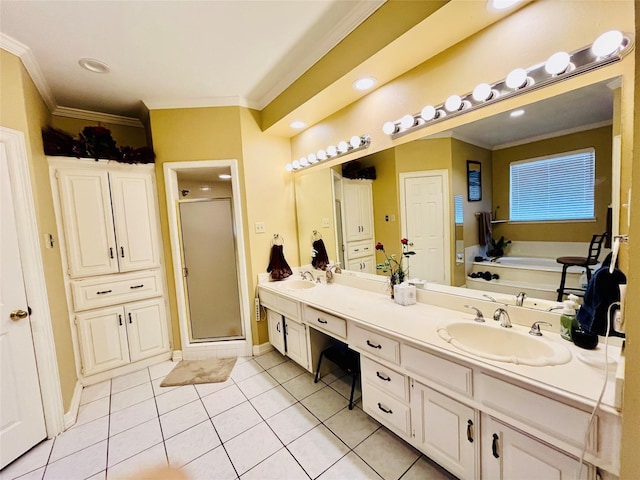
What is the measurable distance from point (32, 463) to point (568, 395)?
283 cm

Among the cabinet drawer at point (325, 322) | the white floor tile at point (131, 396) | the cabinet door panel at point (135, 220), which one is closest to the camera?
the cabinet drawer at point (325, 322)

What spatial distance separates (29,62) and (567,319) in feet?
11.7

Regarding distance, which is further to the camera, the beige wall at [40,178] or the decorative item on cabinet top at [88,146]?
the decorative item on cabinet top at [88,146]

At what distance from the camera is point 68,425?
1.91 m

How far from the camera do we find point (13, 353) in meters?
1.66

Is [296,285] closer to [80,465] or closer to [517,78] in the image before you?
[80,465]

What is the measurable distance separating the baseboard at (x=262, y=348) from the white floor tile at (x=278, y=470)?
4.27ft

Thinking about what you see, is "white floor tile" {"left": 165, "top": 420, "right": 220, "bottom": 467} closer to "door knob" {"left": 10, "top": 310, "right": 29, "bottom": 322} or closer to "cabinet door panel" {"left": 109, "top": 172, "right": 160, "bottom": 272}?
"door knob" {"left": 10, "top": 310, "right": 29, "bottom": 322}

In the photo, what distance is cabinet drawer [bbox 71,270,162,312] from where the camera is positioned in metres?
2.36

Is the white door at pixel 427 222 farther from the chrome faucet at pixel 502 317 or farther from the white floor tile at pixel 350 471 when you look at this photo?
the white floor tile at pixel 350 471

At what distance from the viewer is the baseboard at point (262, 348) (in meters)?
2.82

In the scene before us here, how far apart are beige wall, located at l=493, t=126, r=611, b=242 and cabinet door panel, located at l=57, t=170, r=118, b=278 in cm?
312

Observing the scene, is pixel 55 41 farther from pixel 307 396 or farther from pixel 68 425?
pixel 307 396

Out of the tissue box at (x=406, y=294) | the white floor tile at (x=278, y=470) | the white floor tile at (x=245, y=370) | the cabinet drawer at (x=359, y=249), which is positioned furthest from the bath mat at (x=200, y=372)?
the tissue box at (x=406, y=294)
